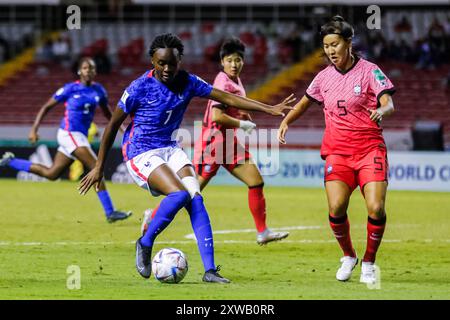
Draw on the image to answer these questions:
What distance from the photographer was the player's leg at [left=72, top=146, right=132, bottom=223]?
1673 cm

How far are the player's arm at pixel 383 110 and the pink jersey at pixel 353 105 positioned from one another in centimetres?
15

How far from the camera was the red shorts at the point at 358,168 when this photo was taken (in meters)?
10.1

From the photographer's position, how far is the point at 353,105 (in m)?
10.2

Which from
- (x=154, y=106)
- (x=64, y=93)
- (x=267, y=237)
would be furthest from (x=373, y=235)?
(x=64, y=93)

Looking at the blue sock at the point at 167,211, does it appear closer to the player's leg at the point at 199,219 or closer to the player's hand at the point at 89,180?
the player's leg at the point at 199,219

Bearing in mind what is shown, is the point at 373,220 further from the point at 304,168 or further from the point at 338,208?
the point at 304,168

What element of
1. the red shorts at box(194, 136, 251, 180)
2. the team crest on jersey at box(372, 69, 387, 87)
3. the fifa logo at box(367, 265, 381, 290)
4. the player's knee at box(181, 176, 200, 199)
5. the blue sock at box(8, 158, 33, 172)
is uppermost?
the team crest on jersey at box(372, 69, 387, 87)

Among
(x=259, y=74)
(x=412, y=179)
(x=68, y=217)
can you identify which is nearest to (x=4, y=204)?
(x=68, y=217)

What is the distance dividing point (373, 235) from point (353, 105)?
4.15 feet

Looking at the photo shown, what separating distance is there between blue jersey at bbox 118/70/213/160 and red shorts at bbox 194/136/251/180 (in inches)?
127

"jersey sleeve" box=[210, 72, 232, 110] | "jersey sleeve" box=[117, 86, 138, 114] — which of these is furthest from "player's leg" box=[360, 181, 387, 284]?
"jersey sleeve" box=[210, 72, 232, 110]

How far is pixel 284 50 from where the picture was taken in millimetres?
36188

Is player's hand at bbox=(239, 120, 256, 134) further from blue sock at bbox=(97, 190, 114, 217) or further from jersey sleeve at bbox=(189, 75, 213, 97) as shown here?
blue sock at bbox=(97, 190, 114, 217)

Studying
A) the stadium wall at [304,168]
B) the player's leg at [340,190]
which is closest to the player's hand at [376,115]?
the player's leg at [340,190]
